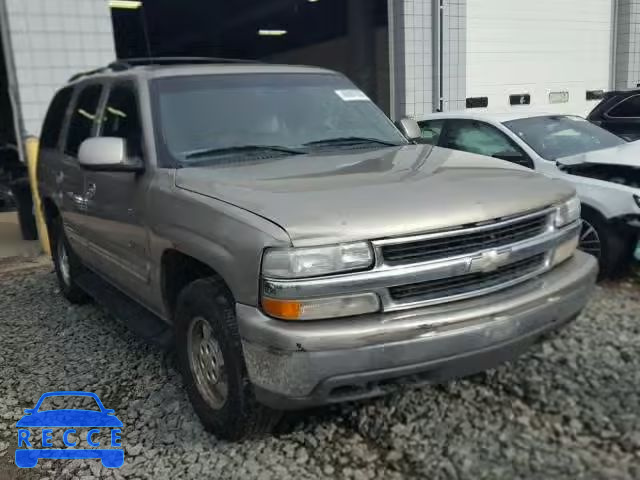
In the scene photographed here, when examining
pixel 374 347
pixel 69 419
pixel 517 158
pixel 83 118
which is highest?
pixel 83 118

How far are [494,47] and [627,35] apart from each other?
12.1 ft

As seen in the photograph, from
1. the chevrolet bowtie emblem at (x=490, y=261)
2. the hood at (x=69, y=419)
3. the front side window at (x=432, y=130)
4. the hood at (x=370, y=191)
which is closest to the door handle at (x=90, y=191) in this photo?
the hood at (x=370, y=191)

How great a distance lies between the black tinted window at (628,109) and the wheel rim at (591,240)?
13.3ft

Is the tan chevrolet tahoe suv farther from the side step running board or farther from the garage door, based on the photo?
the garage door

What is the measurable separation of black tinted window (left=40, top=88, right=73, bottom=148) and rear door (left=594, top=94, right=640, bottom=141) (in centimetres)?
655

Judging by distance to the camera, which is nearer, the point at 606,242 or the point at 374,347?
the point at 374,347

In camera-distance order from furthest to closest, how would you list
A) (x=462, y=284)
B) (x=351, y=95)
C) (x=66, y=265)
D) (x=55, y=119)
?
(x=66, y=265) < (x=55, y=119) < (x=351, y=95) < (x=462, y=284)

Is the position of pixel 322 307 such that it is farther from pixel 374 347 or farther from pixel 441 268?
pixel 441 268

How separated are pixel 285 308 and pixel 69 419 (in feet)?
5.76

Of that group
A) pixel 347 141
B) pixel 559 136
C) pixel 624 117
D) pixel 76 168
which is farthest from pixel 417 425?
pixel 624 117

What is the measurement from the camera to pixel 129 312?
413cm

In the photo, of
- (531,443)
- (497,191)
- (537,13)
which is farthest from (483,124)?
(537,13)

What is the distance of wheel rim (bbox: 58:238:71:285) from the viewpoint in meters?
5.56

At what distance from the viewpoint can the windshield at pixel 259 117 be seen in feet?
11.9
